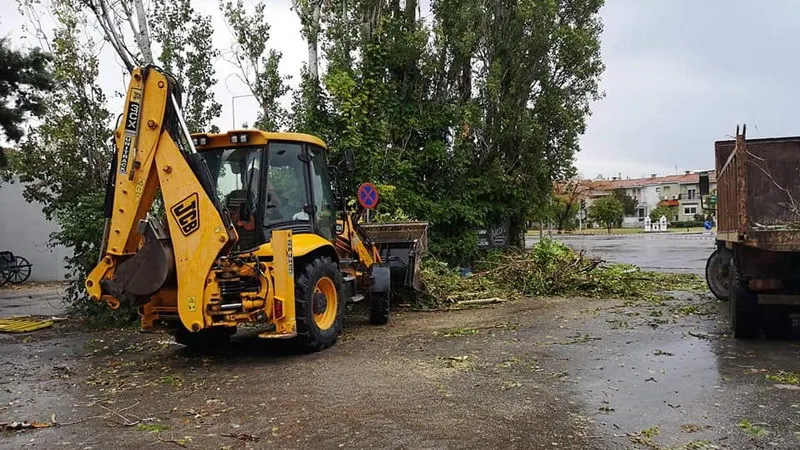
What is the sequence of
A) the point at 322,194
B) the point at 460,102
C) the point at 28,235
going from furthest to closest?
the point at 28,235 < the point at 460,102 < the point at 322,194

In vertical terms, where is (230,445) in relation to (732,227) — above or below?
below

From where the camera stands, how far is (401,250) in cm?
1189

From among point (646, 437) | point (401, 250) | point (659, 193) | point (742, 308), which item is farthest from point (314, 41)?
point (659, 193)

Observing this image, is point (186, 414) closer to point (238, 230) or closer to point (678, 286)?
point (238, 230)

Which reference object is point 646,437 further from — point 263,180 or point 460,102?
point 460,102

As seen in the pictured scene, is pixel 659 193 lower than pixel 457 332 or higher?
higher

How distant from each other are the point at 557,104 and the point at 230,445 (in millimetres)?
17099

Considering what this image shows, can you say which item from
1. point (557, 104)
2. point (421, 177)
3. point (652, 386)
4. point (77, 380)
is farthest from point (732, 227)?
point (557, 104)

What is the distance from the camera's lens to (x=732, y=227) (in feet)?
27.1

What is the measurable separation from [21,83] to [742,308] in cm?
1299

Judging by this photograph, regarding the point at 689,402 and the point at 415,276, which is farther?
the point at 415,276

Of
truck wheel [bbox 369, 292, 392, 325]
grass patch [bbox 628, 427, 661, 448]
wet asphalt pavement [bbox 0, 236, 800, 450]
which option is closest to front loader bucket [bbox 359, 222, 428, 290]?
truck wheel [bbox 369, 292, 392, 325]

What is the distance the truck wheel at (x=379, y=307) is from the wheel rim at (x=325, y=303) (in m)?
1.91

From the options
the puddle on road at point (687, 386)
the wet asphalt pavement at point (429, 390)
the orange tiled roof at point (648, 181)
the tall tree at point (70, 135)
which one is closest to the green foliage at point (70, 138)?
the tall tree at point (70, 135)
